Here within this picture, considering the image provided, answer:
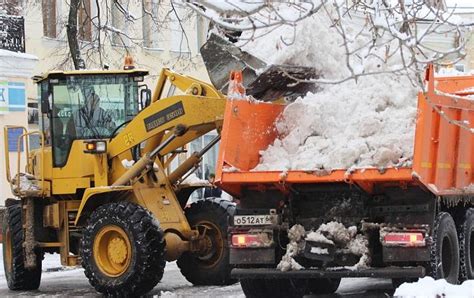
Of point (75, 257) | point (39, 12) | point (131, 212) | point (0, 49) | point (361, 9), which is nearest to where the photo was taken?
point (361, 9)

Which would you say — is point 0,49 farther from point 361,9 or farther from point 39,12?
point 361,9

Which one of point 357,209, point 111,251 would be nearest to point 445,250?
point 357,209

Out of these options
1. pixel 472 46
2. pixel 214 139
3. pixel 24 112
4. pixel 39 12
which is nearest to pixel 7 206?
pixel 214 139

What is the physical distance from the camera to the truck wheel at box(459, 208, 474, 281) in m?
11.9

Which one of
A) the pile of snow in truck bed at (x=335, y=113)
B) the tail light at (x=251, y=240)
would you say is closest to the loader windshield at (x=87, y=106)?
the pile of snow in truck bed at (x=335, y=113)

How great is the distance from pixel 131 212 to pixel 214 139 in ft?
4.83

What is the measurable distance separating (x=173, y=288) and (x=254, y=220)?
133 inches

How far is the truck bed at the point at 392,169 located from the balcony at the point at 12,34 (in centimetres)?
1336

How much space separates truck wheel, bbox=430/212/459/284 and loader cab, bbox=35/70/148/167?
510cm

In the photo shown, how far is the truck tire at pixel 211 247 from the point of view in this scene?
14.4 meters

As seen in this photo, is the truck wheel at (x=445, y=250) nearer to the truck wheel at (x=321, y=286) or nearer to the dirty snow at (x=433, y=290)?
the dirty snow at (x=433, y=290)

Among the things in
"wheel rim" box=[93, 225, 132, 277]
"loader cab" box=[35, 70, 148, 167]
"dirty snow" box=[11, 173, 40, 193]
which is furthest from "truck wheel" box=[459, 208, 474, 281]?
"dirty snow" box=[11, 173, 40, 193]

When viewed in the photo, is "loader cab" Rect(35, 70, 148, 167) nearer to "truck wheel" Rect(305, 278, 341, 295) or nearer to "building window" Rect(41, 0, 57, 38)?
"truck wheel" Rect(305, 278, 341, 295)

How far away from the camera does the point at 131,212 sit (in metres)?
13.2
